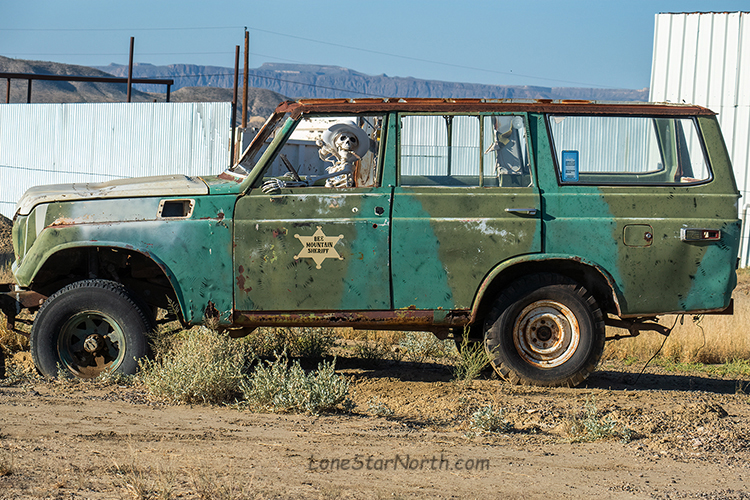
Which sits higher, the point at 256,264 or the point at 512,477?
the point at 256,264

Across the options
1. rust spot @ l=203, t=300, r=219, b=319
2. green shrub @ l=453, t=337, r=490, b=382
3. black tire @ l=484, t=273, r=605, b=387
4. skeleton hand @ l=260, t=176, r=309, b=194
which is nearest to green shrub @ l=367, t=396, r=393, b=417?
green shrub @ l=453, t=337, r=490, b=382

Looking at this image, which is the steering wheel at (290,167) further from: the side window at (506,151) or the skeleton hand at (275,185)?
the side window at (506,151)

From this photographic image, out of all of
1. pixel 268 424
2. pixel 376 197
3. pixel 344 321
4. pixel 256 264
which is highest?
pixel 376 197

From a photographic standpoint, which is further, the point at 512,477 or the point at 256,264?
the point at 256,264

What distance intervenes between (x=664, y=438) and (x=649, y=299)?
4.25 ft

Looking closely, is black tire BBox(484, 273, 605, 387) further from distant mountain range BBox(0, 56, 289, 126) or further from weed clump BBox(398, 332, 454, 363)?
distant mountain range BBox(0, 56, 289, 126)

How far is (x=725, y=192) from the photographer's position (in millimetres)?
5840

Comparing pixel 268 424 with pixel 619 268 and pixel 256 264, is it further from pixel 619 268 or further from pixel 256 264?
pixel 619 268

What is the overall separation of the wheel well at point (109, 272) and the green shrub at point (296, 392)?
3.24 feet

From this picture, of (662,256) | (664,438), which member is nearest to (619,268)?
(662,256)

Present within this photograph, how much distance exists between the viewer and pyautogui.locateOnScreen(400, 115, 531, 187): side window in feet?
19.1

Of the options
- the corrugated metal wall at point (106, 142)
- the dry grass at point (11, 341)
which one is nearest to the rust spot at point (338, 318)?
the dry grass at point (11, 341)

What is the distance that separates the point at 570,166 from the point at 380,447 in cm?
272

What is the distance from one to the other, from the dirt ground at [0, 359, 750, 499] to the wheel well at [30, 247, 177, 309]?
81 centimetres
